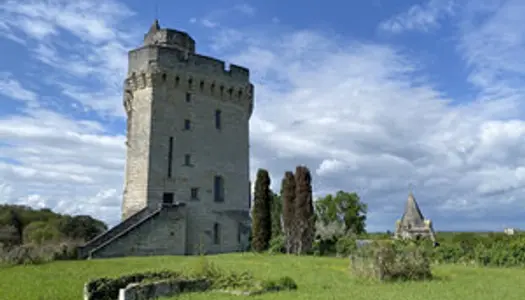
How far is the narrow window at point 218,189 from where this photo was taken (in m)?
29.5

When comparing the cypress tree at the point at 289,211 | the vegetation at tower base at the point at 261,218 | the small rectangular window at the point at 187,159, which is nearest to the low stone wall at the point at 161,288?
the cypress tree at the point at 289,211

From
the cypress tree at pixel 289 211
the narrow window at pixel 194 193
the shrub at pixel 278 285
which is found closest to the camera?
the shrub at pixel 278 285

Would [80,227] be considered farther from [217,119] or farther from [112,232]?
[217,119]

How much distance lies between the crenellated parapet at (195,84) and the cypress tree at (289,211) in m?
8.03

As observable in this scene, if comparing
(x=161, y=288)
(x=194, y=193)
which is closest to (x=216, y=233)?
(x=194, y=193)

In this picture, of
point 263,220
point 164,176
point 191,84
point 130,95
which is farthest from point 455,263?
point 130,95

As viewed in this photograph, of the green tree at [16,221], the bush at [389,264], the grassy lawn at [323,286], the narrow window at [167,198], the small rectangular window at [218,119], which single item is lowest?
the grassy lawn at [323,286]

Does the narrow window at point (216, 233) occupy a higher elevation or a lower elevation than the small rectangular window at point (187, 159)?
lower

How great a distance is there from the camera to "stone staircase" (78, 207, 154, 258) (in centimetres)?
2122

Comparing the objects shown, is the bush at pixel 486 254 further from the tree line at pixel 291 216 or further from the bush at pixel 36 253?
the bush at pixel 36 253

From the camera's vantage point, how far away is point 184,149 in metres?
28.3

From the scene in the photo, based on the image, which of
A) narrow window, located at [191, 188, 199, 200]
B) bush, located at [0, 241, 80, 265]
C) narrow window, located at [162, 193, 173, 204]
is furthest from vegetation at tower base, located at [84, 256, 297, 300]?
narrow window, located at [191, 188, 199, 200]

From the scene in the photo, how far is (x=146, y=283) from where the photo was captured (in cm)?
927

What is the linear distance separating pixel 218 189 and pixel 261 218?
4.70 metres
